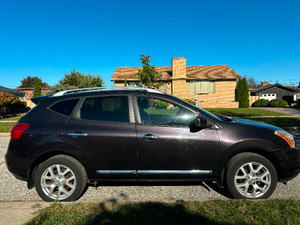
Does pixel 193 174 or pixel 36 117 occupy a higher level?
pixel 36 117

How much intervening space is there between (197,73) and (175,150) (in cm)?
2417

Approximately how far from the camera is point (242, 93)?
23766mm

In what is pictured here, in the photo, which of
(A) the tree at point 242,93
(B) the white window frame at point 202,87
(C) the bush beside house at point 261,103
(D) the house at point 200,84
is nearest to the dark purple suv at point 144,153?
(D) the house at point 200,84

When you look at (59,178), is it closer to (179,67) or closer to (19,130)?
(19,130)

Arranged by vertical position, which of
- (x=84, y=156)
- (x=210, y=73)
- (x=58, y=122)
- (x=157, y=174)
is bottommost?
(x=157, y=174)

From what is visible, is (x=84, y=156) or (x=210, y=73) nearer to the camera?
(x=84, y=156)

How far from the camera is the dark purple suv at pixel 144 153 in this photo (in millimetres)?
2717

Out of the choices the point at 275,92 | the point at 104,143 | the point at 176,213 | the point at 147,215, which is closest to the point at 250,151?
the point at 176,213

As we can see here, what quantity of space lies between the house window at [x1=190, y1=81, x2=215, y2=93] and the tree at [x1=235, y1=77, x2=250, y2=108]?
130 inches

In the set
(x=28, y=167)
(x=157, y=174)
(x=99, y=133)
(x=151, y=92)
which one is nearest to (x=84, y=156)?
(x=99, y=133)

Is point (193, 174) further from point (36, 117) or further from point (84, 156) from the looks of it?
point (36, 117)

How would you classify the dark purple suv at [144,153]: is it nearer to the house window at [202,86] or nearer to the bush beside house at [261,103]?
the house window at [202,86]

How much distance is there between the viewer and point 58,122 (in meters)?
2.80

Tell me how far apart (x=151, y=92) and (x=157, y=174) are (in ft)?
4.37
